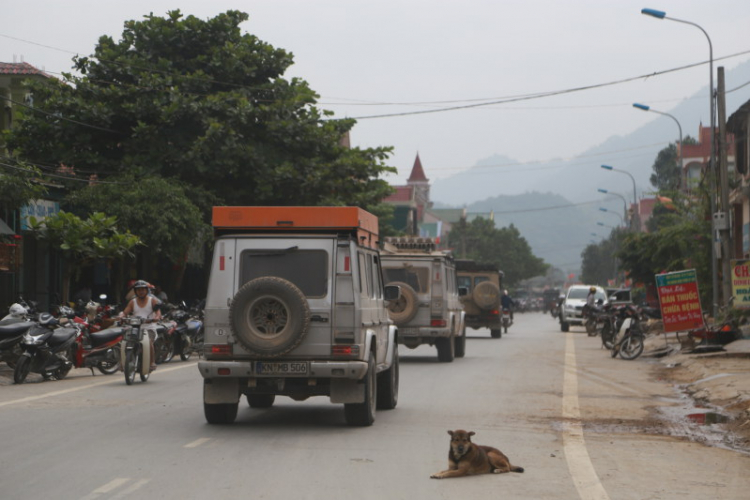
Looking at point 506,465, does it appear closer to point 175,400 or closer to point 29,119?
point 175,400

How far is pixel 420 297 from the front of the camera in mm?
22516

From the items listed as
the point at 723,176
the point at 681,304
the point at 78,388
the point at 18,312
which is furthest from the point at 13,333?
the point at 723,176

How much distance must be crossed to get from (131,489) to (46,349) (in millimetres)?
9836

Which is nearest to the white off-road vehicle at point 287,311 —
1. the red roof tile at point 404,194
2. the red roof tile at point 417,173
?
the red roof tile at point 404,194

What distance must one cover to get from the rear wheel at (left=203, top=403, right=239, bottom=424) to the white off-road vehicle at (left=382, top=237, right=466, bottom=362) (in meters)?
10.3

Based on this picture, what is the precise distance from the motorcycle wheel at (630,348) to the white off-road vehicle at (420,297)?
4906 millimetres

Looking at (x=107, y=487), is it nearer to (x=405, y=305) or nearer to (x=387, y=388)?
(x=387, y=388)

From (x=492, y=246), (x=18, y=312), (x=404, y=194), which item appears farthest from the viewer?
(x=492, y=246)

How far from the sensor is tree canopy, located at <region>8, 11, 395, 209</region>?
108ft

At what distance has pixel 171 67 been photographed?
34.2 m

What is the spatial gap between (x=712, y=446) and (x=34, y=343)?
1041 centimetres

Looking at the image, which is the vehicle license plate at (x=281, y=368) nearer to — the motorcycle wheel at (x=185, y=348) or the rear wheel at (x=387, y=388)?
the rear wheel at (x=387, y=388)

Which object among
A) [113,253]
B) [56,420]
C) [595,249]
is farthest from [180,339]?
[595,249]

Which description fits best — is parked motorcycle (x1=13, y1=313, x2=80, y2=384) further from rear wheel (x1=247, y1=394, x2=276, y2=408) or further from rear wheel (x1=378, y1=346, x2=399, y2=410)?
rear wheel (x1=378, y1=346, x2=399, y2=410)
